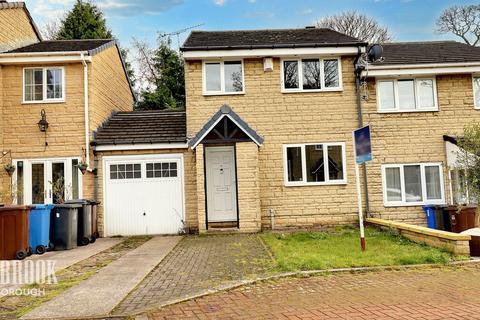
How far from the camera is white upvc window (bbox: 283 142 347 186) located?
14.9 meters

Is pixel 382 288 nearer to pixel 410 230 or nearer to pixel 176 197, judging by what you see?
pixel 410 230

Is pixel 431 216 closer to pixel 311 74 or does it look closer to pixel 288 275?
pixel 311 74

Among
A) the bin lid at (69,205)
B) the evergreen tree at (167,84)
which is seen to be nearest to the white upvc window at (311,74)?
the bin lid at (69,205)

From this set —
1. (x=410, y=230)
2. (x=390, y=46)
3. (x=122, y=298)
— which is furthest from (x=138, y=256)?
(x=390, y=46)

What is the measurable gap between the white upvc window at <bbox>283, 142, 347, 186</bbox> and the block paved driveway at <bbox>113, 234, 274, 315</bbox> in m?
3.95

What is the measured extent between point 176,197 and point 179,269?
6655 mm

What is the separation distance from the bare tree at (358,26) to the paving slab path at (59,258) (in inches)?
1116

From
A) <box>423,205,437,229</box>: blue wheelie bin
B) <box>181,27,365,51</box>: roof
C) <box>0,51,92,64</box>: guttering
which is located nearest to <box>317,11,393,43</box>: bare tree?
<box>181,27,365,51</box>: roof

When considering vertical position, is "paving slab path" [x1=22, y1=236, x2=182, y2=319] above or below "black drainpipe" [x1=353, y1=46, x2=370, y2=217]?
below

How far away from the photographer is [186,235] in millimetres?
13961

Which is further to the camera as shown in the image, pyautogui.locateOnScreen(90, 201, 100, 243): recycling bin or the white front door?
the white front door

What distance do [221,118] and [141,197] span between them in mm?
4061

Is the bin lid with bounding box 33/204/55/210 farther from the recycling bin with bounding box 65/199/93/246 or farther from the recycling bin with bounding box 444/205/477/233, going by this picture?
the recycling bin with bounding box 444/205/477/233

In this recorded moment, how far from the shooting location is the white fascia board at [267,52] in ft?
47.6
